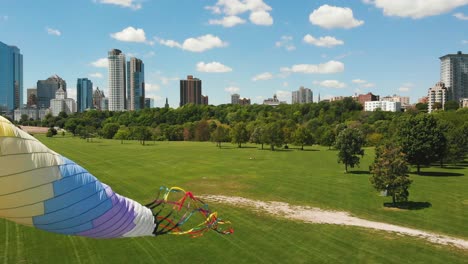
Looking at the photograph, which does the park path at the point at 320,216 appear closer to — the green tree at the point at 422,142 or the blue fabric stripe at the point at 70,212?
the green tree at the point at 422,142

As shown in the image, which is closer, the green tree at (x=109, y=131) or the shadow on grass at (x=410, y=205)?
the shadow on grass at (x=410, y=205)

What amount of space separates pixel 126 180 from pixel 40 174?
40.5 meters

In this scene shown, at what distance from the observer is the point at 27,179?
139 inches

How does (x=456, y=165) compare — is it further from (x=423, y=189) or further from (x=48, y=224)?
(x=48, y=224)

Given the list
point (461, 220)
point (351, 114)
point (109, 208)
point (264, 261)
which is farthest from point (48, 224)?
point (351, 114)

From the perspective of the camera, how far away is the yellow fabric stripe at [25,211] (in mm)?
3641

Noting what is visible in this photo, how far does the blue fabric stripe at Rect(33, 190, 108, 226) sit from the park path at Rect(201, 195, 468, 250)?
76.0ft

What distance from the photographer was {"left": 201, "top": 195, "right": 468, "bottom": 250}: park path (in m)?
23.0

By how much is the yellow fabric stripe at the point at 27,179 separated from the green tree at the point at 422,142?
47866 millimetres

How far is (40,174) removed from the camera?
360 centimetres

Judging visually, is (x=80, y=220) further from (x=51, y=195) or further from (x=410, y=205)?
(x=410, y=205)

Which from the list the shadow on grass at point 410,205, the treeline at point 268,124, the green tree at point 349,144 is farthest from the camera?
the treeline at point 268,124

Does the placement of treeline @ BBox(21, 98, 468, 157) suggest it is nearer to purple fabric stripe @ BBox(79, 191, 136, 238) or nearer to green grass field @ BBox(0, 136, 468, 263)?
green grass field @ BBox(0, 136, 468, 263)

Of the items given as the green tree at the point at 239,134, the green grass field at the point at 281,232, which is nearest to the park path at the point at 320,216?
the green grass field at the point at 281,232
